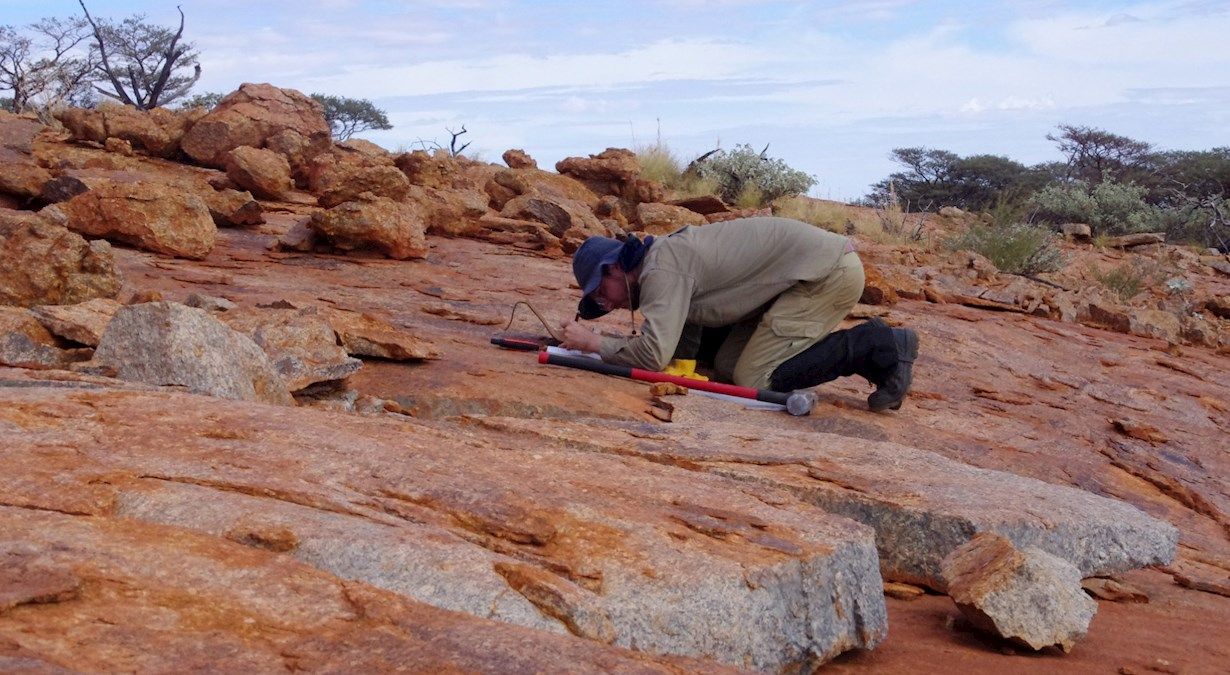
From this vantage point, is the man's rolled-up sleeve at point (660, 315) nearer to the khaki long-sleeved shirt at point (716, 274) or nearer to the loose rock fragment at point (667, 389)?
the khaki long-sleeved shirt at point (716, 274)

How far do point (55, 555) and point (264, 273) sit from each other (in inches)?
208

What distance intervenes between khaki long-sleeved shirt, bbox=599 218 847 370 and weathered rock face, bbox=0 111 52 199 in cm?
447

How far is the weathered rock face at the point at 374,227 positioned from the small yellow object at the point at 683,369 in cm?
282

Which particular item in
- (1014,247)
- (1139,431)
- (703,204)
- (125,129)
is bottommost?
(1139,431)

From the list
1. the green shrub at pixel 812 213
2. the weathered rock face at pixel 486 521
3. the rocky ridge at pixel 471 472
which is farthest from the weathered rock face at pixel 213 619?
the green shrub at pixel 812 213

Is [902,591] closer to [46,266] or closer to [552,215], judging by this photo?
[46,266]

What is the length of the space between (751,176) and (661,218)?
540 centimetres

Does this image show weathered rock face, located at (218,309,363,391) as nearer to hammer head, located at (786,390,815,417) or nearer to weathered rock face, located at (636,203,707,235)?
hammer head, located at (786,390,815,417)

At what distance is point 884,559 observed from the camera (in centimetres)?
336

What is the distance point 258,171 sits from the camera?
31.5 feet

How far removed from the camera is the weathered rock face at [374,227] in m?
7.69

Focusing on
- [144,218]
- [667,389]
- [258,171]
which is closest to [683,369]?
[667,389]

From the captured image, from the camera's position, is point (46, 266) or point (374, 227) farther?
point (374, 227)

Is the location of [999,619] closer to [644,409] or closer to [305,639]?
[305,639]
